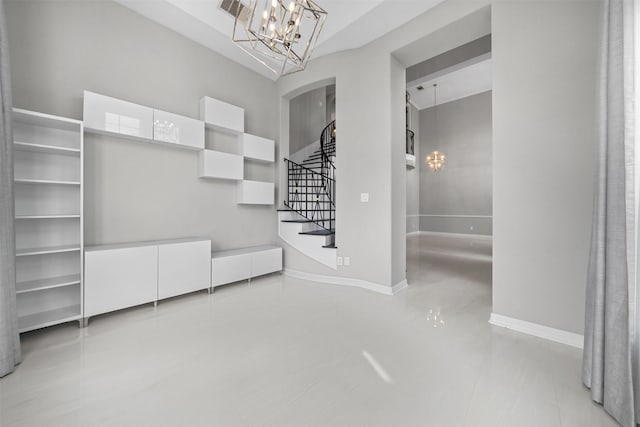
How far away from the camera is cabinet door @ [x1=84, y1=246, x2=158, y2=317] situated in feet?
8.43

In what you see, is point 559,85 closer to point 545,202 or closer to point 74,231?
point 545,202

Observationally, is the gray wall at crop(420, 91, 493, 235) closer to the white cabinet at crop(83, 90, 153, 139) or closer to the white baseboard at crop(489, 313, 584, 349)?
the white baseboard at crop(489, 313, 584, 349)

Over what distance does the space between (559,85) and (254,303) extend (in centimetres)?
385

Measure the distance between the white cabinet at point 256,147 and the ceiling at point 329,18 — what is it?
54.4 inches

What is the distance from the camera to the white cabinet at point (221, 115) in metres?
3.77

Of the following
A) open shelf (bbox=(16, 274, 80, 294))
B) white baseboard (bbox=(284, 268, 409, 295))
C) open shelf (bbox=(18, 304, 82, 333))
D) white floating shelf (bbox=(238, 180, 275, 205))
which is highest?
white floating shelf (bbox=(238, 180, 275, 205))

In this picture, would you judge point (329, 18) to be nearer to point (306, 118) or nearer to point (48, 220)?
point (306, 118)

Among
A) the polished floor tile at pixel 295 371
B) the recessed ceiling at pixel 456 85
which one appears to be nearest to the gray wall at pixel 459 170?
the recessed ceiling at pixel 456 85

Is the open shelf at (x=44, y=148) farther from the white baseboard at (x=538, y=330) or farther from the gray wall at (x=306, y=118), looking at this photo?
the white baseboard at (x=538, y=330)

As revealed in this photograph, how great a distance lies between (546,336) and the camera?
91.2 inches

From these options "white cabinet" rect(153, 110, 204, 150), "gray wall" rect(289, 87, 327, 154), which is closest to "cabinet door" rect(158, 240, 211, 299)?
"white cabinet" rect(153, 110, 204, 150)

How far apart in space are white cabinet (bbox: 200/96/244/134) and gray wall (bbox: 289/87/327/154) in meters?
2.27

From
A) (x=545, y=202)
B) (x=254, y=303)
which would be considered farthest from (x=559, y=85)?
(x=254, y=303)

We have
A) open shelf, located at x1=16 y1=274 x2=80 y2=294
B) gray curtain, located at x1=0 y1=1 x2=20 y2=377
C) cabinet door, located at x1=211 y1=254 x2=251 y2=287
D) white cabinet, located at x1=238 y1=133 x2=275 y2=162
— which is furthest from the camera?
white cabinet, located at x1=238 y1=133 x2=275 y2=162
